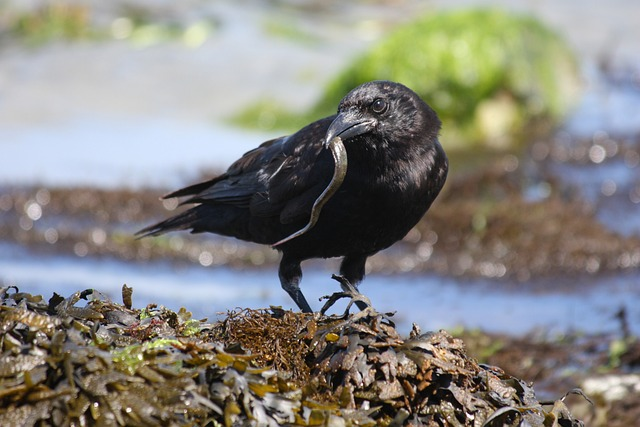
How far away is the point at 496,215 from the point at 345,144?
5.62m

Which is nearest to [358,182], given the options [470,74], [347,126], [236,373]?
[347,126]

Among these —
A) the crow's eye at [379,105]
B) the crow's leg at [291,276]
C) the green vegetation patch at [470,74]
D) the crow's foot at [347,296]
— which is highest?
the green vegetation patch at [470,74]

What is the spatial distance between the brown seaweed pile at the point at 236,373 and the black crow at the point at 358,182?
29.1 inches

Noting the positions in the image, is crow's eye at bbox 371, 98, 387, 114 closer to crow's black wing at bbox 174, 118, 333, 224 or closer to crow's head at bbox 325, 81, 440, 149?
crow's head at bbox 325, 81, 440, 149

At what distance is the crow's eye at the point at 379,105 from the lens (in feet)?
14.2

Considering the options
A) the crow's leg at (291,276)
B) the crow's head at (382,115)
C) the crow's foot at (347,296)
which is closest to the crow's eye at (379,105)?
the crow's head at (382,115)

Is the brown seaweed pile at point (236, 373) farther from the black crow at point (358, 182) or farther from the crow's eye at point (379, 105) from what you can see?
the crow's eye at point (379, 105)

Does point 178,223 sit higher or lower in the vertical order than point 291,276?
higher

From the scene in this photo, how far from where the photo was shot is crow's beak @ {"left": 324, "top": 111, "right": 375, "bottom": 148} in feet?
13.8

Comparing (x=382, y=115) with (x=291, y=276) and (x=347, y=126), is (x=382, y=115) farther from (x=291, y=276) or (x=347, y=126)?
(x=291, y=276)

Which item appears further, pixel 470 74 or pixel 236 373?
pixel 470 74

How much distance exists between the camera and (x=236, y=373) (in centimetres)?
309

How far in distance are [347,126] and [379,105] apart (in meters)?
0.22

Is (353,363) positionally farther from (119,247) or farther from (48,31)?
(48,31)
